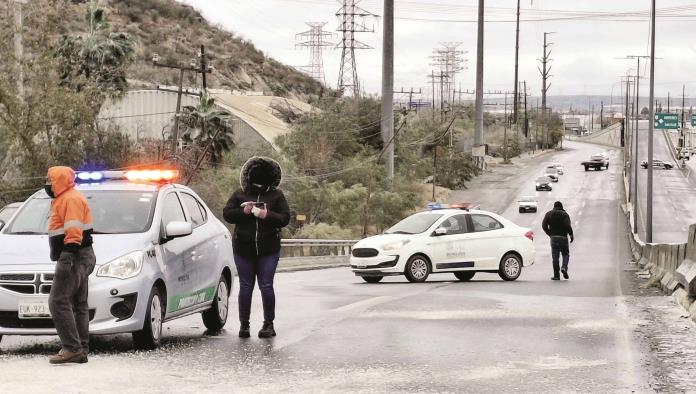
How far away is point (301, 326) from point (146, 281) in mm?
2548

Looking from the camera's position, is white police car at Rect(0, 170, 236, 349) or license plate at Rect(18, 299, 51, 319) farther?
white police car at Rect(0, 170, 236, 349)

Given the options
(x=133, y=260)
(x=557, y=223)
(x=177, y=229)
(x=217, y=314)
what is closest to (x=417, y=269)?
(x=557, y=223)

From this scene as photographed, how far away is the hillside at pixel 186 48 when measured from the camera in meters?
116

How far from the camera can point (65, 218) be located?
9.37 meters

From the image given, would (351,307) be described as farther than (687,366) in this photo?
Yes

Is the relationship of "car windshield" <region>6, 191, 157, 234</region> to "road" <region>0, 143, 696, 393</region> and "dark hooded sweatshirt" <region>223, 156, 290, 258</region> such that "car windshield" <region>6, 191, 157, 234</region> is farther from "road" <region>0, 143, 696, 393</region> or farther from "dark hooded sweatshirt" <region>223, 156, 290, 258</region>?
"road" <region>0, 143, 696, 393</region>

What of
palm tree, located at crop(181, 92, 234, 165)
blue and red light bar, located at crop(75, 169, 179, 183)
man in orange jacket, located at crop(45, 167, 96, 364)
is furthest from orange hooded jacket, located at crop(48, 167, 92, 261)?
palm tree, located at crop(181, 92, 234, 165)

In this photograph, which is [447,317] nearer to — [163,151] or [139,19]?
[163,151]

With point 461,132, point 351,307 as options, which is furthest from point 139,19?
point 351,307

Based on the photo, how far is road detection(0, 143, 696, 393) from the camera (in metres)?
8.48

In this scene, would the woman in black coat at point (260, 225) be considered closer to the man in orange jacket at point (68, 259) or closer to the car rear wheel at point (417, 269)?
the man in orange jacket at point (68, 259)

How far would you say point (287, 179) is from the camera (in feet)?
218

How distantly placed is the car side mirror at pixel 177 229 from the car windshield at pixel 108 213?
0.21m

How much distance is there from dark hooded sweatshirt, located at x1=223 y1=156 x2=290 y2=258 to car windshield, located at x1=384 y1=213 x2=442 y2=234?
44.0 feet
